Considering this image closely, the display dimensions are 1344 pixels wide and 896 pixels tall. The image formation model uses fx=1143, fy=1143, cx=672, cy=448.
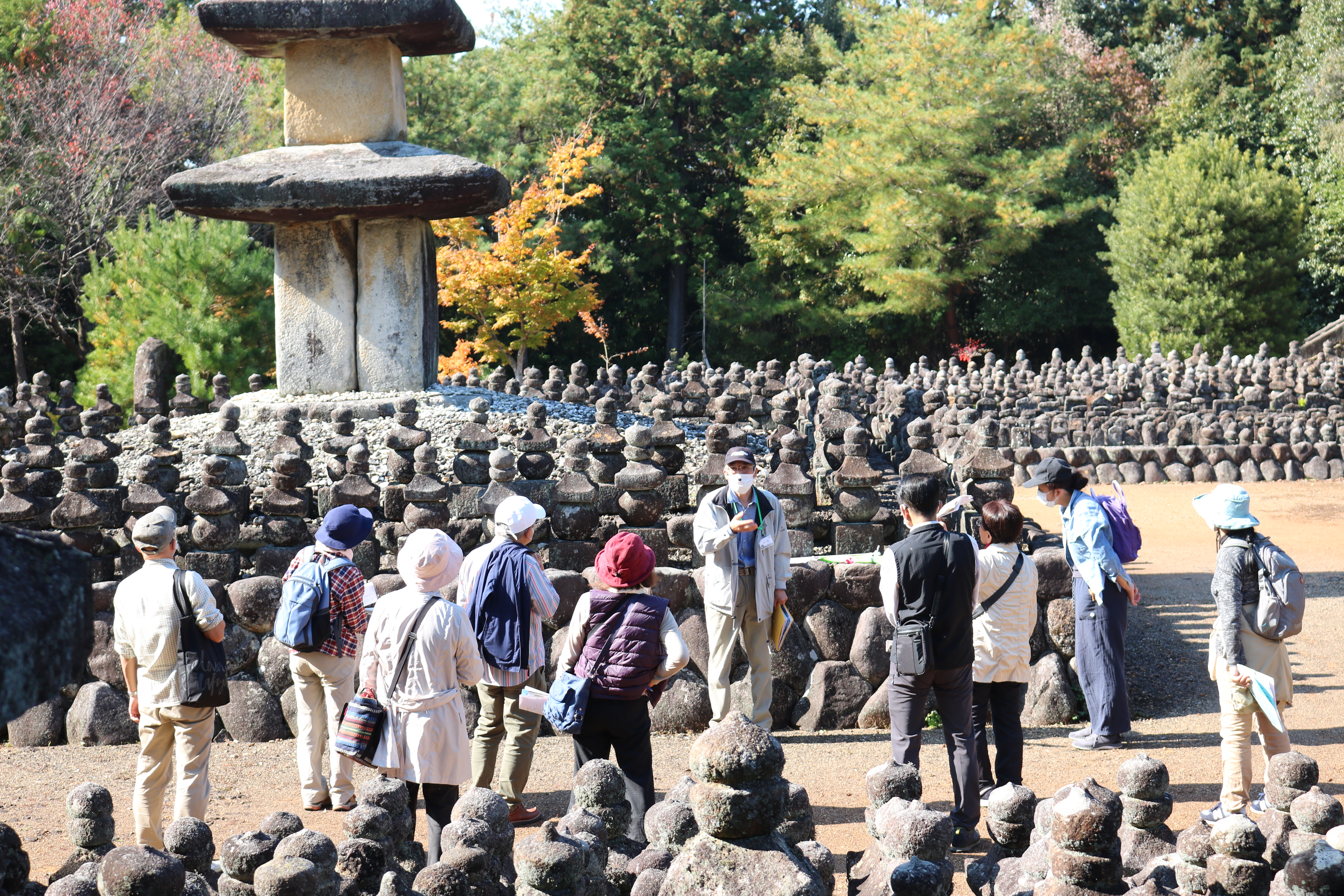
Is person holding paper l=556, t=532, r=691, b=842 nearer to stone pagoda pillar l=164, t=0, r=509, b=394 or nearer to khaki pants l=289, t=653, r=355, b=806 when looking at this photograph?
khaki pants l=289, t=653, r=355, b=806

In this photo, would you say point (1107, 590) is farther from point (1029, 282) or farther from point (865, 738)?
point (1029, 282)

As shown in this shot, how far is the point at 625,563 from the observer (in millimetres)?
4398

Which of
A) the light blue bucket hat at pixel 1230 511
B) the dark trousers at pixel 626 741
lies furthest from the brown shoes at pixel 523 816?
the light blue bucket hat at pixel 1230 511

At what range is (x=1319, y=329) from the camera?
26.2 m

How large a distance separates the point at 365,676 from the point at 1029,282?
2829 cm

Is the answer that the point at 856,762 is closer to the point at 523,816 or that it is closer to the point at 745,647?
the point at 745,647

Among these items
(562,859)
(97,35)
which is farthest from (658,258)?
(562,859)

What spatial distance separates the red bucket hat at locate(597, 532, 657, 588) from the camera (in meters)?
4.40

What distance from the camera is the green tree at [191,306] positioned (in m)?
17.1

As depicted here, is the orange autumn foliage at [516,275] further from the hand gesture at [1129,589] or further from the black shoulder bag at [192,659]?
the black shoulder bag at [192,659]

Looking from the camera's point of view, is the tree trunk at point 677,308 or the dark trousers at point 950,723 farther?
the tree trunk at point 677,308

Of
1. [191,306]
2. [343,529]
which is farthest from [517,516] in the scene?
[191,306]

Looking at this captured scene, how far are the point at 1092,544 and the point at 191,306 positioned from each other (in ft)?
50.9

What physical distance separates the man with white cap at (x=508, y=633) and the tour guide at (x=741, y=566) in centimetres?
106
